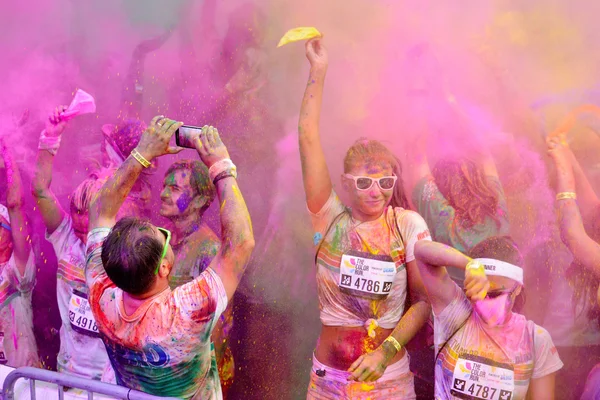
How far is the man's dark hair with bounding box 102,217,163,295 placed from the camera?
2.34 metres

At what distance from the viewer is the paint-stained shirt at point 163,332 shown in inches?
95.6

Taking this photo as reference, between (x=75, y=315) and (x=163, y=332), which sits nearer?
(x=163, y=332)

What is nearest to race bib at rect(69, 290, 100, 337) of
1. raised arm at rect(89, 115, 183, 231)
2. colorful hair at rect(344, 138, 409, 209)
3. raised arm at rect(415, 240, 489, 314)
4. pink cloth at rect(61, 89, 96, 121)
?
pink cloth at rect(61, 89, 96, 121)

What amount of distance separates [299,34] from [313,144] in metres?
0.67

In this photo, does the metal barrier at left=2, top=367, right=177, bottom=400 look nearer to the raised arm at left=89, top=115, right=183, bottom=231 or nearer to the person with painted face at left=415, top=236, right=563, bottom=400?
the raised arm at left=89, top=115, right=183, bottom=231

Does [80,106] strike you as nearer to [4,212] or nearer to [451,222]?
[4,212]

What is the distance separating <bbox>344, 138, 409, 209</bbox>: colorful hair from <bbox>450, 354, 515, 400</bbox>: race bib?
0.87 m

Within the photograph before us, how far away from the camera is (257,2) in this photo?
388 cm

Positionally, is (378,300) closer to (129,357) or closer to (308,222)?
(308,222)

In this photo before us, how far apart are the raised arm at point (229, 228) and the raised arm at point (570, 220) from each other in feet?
5.06

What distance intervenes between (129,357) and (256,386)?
1.60m

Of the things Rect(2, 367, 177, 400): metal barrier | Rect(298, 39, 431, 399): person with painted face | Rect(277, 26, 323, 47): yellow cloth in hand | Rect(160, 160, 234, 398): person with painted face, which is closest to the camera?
Rect(2, 367, 177, 400): metal barrier

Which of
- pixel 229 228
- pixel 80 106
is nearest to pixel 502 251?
pixel 229 228

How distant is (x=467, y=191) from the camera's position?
3.27 metres
